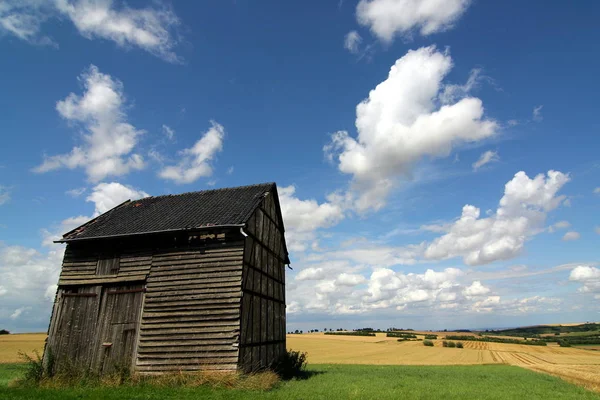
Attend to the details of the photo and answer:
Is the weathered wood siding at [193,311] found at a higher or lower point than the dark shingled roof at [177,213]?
lower

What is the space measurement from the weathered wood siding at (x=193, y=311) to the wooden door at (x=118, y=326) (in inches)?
20.6

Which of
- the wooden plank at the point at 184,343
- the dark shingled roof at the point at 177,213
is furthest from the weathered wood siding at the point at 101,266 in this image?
the wooden plank at the point at 184,343

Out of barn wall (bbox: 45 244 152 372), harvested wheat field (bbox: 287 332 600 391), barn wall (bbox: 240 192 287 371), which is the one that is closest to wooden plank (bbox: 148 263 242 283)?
barn wall (bbox: 240 192 287 371)

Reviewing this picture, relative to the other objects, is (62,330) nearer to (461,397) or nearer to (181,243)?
(181,243)

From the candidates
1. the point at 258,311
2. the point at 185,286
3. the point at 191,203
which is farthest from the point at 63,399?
the point at 191,203

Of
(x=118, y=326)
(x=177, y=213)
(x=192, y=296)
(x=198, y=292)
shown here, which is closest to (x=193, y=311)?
(x=192, y=296)

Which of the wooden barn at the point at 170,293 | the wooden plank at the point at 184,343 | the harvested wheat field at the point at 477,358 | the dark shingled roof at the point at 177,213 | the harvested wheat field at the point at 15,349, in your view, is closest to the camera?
the wooden plank at the point at 184,343

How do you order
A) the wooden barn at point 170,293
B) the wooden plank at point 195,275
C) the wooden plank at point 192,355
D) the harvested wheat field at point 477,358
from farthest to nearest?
the harvested wheat field at point 477,358
the wooden plank at point 195,275
the wooden barn at point 170,293
the wooden plank at point 192,355

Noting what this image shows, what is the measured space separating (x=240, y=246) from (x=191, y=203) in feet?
19.6

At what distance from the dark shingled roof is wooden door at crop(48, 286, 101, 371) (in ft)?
9.08

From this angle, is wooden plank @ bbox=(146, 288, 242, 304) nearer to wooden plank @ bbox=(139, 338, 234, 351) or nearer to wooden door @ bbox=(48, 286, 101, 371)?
wooden plank @ bbox=(139, 338, 234, 351)

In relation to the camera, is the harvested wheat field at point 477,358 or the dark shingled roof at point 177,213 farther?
the harvested wheat field at point 477,358

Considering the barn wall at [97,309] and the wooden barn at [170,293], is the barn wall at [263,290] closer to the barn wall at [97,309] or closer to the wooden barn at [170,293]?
the wooden barn at [170,293]

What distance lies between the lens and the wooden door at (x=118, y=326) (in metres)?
16.2
